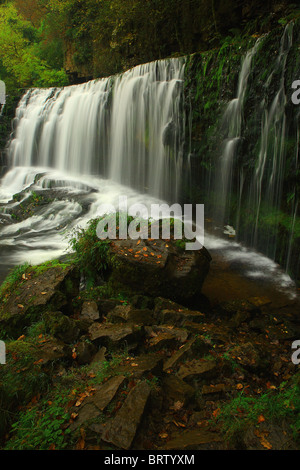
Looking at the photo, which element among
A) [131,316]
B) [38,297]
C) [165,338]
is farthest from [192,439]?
[38,297]

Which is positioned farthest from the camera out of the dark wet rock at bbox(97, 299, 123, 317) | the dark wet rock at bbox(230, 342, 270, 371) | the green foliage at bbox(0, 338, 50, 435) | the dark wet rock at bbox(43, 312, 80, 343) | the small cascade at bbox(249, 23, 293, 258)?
the small cascade at bbox(249, 23, 293, 258)

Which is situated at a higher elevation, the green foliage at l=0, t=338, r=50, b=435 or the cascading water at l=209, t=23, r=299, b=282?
the cascading water at l=209, t=23, r=299, b=282

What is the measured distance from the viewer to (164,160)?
1100 centimetres

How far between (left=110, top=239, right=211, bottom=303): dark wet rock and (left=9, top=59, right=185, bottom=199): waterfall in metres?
5.55

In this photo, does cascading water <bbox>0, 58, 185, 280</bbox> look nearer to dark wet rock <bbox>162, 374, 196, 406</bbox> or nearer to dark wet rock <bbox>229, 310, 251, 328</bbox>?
dark wet rock <bbox>229, 310, 251, 328</bbox>

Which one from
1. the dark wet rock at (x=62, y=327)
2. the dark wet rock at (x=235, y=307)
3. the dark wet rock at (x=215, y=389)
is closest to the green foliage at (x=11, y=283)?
the dark wet rock at (x=62, y=327)

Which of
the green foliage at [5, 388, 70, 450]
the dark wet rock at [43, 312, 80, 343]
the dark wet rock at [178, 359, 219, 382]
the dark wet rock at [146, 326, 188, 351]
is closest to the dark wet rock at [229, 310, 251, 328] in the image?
the dark wet rock at [146, 326, 188, 351]

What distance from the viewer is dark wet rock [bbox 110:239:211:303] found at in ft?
17.4

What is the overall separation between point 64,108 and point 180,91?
290 inches

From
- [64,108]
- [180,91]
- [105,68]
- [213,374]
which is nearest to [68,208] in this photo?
[180,91]

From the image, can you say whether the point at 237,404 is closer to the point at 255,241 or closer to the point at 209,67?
the point at 255,241

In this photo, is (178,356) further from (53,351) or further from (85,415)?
(53,351)

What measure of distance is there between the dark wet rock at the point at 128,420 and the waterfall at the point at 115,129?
8652mm

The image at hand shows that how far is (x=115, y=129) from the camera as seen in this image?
12.6m
